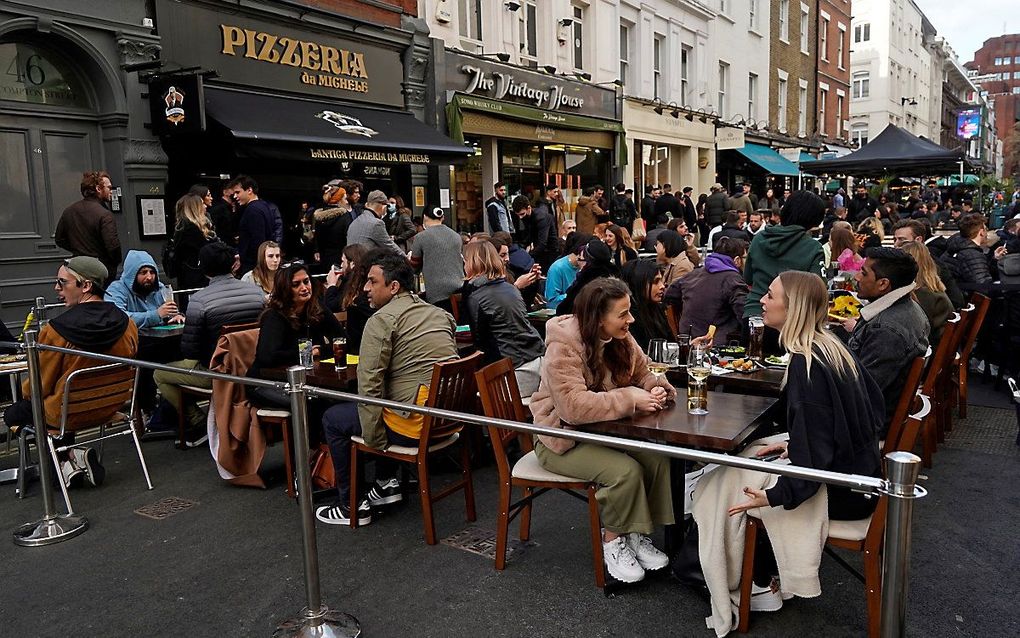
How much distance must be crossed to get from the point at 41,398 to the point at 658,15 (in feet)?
67.6

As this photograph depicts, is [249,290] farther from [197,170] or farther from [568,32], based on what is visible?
[568,32]

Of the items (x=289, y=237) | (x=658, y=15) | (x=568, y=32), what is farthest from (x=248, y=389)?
(x=658, y=15)

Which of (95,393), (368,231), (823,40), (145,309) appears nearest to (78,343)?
(95,393)

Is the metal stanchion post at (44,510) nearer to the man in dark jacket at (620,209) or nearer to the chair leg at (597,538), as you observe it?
the chair leg at (597,538)

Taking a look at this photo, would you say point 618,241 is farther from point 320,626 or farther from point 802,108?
point 802,108

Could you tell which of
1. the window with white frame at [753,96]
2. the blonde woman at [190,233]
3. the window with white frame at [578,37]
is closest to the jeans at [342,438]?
the blonde woman at [190,233]

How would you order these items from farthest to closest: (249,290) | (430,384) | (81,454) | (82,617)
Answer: (249,290) < (81,454) < (430,384) < (82,617)

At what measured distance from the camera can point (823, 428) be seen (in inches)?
121

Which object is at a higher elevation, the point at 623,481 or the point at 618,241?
the point at 618,241

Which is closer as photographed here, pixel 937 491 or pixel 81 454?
pixel 937 491

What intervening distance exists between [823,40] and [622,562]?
1360 inches

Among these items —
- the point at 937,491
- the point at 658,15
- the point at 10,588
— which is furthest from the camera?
the point at 658,15

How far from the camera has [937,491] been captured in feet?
16.6

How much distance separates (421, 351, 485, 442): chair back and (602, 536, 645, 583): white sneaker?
3.82 ft
